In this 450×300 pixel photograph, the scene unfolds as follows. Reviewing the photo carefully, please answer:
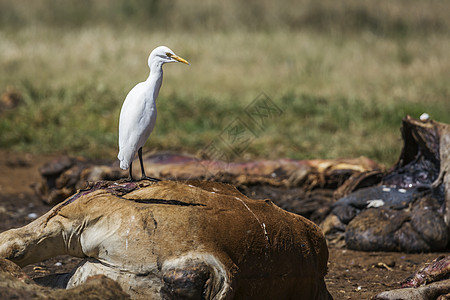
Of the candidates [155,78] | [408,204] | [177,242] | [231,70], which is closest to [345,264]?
[408,204]

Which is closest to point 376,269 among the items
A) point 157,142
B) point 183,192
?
point 183,192

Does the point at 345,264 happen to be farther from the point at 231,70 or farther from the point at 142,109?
the point at 231,70

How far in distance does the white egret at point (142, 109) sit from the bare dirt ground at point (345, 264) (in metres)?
1.45

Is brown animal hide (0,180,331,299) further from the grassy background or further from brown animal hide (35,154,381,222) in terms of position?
the grassy background

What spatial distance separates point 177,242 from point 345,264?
97.0 inches

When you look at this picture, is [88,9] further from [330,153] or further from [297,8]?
[330,153]

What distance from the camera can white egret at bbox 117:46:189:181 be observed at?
11.2ft

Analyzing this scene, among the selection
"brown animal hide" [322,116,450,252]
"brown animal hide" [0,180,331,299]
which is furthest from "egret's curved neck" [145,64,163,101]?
"brown animal hide" [322,116,450,252]

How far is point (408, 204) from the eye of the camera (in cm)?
556

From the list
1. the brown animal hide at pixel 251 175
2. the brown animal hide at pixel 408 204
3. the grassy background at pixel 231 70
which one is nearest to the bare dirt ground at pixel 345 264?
the brown animal hide at pixel 408 204

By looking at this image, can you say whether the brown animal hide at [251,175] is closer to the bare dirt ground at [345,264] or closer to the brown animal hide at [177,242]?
the bare dirt ground at [345,264]

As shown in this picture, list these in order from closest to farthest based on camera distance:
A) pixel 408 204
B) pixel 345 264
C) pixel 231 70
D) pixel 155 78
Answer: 1. pixel 155 78
2. pixel 345 264
3. pixel 408 204
4. pixel 231 70

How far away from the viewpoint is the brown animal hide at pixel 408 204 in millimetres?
5320

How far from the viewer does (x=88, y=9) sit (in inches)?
575
